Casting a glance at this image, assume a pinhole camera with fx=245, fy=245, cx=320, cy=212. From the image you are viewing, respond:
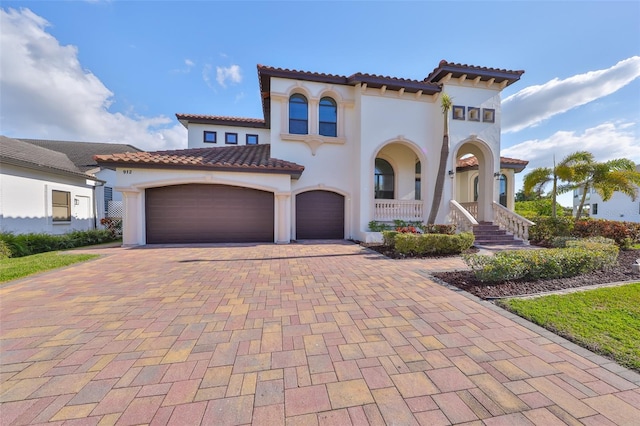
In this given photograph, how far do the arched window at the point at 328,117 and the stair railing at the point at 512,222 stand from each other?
8.67 meters

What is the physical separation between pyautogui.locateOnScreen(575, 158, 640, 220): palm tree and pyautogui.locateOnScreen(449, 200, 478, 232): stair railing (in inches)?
231

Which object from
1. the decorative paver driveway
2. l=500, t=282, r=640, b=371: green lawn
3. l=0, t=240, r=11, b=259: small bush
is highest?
l=0, t=240, r=11, b=259: small bush

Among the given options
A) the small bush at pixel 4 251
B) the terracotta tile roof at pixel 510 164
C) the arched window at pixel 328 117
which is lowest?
the small bush at pixel 4 251

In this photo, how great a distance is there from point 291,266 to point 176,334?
142 inches

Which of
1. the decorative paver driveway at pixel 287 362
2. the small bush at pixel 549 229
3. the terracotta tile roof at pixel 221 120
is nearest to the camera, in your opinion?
the decorative paver driveway at pixel 287 362

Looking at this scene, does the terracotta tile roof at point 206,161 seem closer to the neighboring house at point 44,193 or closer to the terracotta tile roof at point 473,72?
the neighboring house at point 44,193

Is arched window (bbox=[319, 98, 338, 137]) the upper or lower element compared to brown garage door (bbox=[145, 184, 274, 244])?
upper

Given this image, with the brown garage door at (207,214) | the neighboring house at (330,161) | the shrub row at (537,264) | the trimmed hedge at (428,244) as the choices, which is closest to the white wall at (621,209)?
the neighboring house at (330,161)

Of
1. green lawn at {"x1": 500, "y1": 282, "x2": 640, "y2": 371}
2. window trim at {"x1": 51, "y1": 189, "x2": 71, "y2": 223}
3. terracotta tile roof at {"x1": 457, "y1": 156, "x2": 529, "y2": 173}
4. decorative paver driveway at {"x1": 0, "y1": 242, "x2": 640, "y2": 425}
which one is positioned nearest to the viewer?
decorative paver driveway at {"x1": 0, "y1": 242, "x2": 640, "y2": 425}

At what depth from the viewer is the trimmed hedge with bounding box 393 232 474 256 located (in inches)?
305

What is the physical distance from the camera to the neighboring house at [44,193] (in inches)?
422

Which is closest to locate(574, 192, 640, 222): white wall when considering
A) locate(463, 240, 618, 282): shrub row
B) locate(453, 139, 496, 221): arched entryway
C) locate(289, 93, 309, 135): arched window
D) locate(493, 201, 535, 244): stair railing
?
locate(453, 139, 496, 221): arched entryway

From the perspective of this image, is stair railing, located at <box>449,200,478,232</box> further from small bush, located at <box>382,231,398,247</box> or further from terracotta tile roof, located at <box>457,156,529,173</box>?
terracotta tile roof, located at <box>457,156,529,173</box>

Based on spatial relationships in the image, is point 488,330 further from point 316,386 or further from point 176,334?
point 176,334
